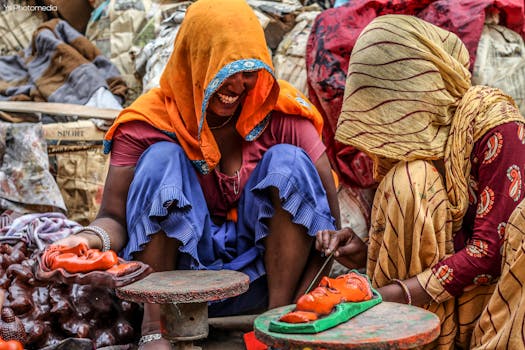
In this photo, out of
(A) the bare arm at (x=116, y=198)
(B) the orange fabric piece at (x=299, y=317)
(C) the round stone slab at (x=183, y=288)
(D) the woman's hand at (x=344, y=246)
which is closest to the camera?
(B) the orange fabric piece at (x=299, y=317)

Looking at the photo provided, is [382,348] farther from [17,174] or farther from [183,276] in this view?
[17,174]

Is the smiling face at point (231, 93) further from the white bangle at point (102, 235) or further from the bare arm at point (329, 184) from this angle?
the white bangle at point (102, 235)

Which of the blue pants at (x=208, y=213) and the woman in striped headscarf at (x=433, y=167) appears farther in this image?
the blue pants at (x=208, y=213)

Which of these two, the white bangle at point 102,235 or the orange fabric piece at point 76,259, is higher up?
the orange fabric piece at point 76,259

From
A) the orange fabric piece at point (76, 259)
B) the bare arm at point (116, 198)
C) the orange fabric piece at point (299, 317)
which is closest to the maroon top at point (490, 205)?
the orange fabric piece at point (299, 317)

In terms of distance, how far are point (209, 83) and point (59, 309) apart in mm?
1025

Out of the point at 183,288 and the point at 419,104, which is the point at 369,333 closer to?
the point at 183,288

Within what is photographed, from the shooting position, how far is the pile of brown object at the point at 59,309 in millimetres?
2770

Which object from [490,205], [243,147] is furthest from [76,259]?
[490,205]

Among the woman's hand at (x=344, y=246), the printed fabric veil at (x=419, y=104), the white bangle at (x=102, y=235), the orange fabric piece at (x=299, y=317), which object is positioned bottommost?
the woman's hand at (x=344, y=246)

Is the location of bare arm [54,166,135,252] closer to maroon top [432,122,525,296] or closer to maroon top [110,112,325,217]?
maroon top [110,112,325,217]

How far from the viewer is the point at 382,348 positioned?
1.80m

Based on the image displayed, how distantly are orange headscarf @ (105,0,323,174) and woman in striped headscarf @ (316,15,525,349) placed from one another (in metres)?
→ 0.38

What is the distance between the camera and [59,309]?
284 centimetres
